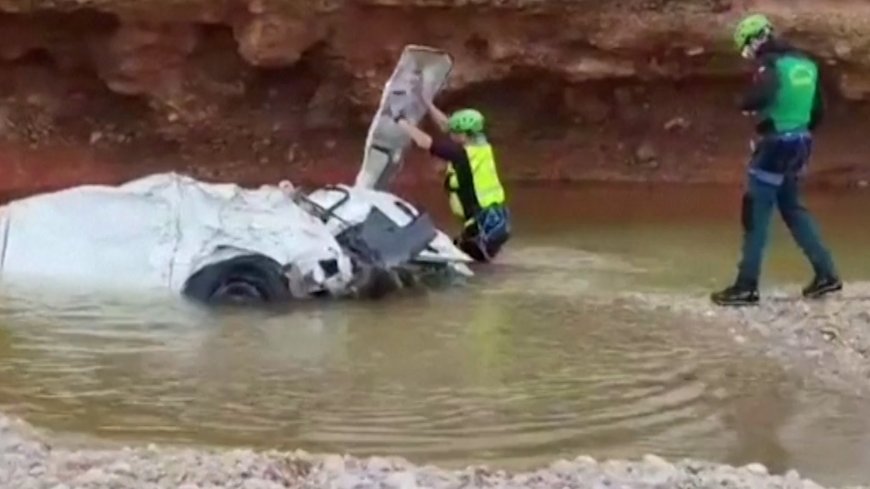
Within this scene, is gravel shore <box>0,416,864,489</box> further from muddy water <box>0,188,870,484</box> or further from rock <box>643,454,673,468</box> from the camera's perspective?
muddy water <box>0,188,870,484</box>

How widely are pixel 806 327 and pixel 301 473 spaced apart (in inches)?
167

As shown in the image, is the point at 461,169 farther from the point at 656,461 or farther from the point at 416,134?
the point at 656,461

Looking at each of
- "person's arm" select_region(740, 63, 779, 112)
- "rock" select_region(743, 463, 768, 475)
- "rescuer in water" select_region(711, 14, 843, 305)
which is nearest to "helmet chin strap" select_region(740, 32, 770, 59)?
"rescuer in water" select_region(711, 14, 843, 305)

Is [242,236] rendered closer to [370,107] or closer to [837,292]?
[837,292]

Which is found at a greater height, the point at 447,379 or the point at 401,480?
the point at 401,480

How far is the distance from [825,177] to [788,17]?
2.23 m

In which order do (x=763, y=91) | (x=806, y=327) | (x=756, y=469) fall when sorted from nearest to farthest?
(x=756, y=469)
(x=806, y=327)
(x=763, y=91)

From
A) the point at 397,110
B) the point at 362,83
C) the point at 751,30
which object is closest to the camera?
the point at 751,30

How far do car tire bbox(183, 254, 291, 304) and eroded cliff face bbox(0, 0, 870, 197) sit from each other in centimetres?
600

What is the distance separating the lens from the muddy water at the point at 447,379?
6766 millimetres

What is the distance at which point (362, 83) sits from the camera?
52.5ft

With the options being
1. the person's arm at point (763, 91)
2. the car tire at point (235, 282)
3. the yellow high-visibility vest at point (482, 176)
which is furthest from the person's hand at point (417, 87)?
the person's arm at point (763, 91)

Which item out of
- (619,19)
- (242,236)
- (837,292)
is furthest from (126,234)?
(619,19)

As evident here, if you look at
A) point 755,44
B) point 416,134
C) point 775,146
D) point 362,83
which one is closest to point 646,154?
point 362,83
